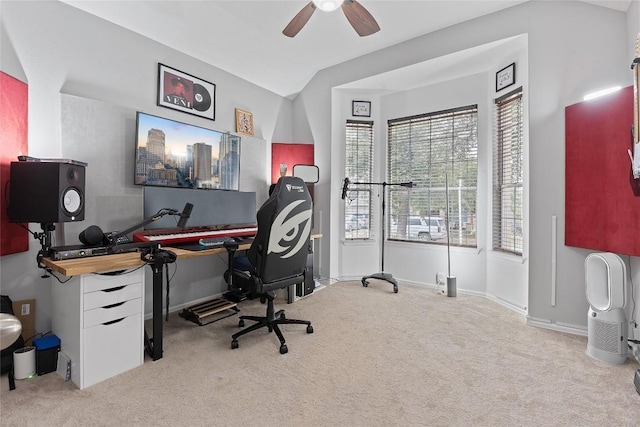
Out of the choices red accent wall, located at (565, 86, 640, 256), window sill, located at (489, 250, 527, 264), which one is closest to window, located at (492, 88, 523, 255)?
window sill, located at (489, 250, 527, 264)

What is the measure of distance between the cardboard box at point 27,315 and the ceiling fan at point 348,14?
9.44 feet

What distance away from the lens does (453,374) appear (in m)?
1.87

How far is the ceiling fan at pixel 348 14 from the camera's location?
199 cm

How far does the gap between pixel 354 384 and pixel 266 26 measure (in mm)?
3371

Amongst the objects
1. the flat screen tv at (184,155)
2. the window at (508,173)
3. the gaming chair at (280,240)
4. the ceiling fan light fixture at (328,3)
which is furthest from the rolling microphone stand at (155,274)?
the window at (508,173)

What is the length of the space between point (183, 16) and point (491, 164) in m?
3.64

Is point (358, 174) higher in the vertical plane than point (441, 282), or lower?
higher

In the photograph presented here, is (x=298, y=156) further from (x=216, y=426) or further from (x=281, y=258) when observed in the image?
(x=216, y=426)

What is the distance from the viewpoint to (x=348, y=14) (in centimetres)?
219

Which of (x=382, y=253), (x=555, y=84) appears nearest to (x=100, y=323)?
(x=382, y=253)

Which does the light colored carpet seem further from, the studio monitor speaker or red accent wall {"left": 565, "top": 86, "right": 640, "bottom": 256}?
the studio monitor speaker

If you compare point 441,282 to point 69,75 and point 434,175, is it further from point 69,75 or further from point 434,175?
point 69,75

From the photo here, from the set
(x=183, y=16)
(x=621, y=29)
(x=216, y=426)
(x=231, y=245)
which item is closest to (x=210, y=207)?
(x=231, y=245)

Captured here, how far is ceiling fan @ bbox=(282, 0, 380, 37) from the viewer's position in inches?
78.4
